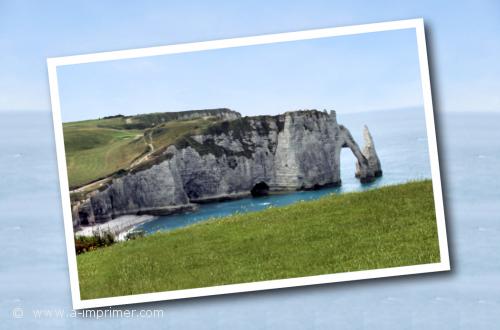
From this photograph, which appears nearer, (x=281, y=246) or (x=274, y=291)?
(x=274, y=291)

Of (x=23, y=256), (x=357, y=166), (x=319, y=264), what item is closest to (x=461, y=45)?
(x=357, y=166)

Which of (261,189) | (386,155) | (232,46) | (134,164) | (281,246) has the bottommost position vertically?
(281,246)

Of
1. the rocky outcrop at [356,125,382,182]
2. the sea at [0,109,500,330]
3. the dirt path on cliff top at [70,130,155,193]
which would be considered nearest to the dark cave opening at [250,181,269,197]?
the sea at [0,109,500,330]

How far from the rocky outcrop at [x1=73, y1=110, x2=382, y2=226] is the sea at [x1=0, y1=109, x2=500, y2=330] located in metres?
0.15

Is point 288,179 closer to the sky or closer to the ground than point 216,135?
closer to the ground

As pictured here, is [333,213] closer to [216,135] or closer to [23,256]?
[216,135]

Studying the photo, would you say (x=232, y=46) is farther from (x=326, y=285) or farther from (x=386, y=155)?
(x=326, y=285)

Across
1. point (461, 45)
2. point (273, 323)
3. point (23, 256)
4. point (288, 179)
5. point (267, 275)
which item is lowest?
point (273, 323)

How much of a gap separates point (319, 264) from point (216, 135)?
1327 mm

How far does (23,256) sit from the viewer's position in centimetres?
517

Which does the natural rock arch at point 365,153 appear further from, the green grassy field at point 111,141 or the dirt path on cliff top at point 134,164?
the dirt path on cliff top at point 134,164

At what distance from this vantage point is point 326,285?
5125mm

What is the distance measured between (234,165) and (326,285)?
3.96 feet

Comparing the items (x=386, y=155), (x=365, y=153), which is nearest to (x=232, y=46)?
(x=365, y=153)
